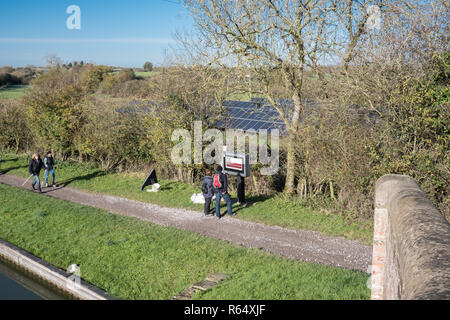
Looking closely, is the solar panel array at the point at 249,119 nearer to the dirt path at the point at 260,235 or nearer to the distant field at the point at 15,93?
the dirt path at the point at 260,235

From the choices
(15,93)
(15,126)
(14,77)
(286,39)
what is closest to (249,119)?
(286,39)

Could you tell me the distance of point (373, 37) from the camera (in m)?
13.1

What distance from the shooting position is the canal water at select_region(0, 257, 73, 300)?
29.4 ft

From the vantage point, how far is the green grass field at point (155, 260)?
741 centimetres

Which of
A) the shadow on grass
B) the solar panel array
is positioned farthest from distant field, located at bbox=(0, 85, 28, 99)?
the shadow on grass

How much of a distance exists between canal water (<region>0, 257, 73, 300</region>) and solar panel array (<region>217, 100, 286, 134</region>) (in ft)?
29.9

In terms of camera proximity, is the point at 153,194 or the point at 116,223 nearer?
the point at 116,223

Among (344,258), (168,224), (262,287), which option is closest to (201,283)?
(262,287)

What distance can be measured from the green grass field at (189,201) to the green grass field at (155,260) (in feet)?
7.66

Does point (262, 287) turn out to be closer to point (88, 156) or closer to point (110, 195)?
point (110, 195)

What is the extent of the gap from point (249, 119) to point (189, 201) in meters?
5.38

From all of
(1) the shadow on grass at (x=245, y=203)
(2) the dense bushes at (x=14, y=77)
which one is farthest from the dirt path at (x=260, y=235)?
(2) the dense bushes at (x=14, y=77)

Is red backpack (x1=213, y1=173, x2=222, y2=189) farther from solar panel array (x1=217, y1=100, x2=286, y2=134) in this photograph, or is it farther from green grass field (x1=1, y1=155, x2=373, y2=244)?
solar panel array (x1=217, y1=100, x2=286, y2=134)
